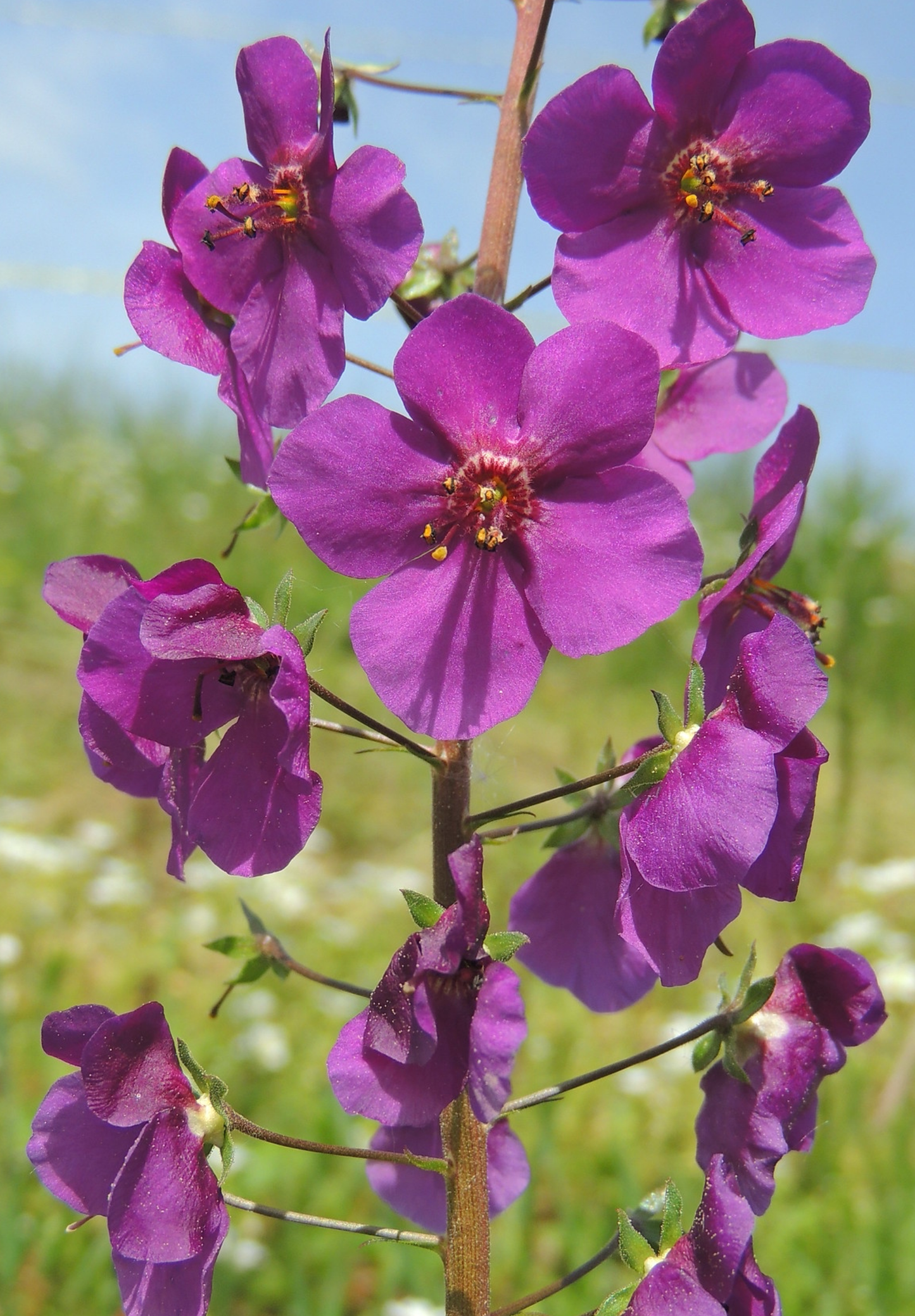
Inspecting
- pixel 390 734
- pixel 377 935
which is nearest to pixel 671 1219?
pixel 390 734

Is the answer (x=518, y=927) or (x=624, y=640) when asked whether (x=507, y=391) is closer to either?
(x=624, y=640)

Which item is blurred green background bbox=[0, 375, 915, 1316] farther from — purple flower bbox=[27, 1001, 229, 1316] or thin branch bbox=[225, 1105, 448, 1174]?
purple flower bbox=[27, 1001, 229, 1316]

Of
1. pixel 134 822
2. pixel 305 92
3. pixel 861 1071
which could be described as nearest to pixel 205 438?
pixel 134 822

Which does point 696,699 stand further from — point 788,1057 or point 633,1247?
point 633,1247

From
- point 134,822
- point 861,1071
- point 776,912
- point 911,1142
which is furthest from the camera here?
point 134,822

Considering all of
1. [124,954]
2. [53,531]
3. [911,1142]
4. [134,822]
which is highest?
[53,531]

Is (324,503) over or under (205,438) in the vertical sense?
under

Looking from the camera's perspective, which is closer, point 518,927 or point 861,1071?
point 518,927
